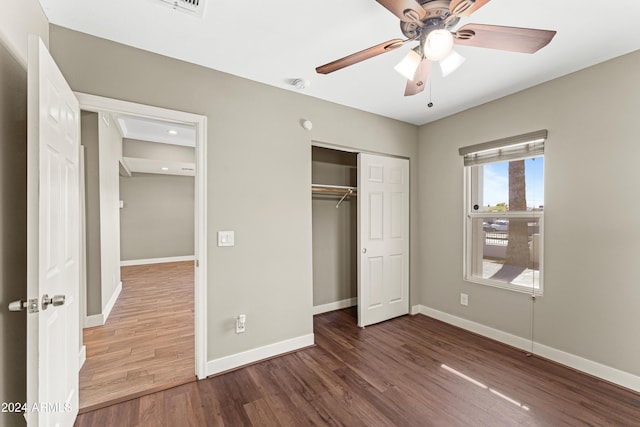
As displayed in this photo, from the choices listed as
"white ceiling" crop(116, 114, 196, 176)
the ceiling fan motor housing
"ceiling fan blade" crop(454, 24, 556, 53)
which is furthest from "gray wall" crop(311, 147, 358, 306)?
"ceiling fan blade" crop(454, 24, 556, 53)

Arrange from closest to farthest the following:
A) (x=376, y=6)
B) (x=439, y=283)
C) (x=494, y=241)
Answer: (x=376, y=6), (x=494, y=241), (x=439, y=283)

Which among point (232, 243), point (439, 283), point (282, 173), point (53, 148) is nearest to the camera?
point (53, 148)

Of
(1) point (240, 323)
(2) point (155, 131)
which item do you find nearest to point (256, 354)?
(1) point (240, 323)

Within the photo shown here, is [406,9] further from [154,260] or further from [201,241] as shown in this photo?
[154,260]

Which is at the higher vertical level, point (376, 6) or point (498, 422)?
point (376, 6)

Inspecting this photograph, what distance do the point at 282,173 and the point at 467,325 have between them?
273cm

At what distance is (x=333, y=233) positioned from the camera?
3963mm

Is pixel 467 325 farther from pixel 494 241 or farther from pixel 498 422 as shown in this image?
pixel 498 422

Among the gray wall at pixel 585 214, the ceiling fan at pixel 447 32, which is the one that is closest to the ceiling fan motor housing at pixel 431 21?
the ceiling fan at pixel 447 32

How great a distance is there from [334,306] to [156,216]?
5.94 m

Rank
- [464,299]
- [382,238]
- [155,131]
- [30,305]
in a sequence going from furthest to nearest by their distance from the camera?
[155,131], [382,238], [464,299], [30,305]

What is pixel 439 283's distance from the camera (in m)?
3.57

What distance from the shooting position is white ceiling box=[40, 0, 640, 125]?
1.66 meters

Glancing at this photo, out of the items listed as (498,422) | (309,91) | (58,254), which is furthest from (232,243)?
(498,422)
